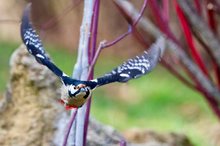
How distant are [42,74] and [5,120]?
0.73 feet

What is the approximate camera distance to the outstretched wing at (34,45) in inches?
69.2

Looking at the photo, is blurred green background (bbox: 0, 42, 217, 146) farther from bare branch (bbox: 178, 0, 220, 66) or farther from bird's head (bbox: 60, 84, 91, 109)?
bird's head (bbox: 60, 84, 91, 109)

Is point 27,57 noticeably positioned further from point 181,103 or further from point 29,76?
point 181,103

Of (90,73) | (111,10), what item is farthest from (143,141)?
(111,10)

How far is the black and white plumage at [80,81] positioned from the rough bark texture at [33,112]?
2.83 ft

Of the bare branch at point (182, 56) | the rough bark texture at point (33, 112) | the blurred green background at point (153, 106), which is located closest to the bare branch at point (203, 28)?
the bare branch at point (182, 56)

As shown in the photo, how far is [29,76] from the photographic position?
2.79 m

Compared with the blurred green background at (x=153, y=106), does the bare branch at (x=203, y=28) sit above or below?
below

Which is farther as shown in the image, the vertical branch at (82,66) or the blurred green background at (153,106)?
the blurred green background at (153,106)

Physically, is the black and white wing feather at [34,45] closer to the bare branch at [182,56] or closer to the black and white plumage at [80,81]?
the black and white plumage at [80,81]

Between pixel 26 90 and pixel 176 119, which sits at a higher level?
pixel 176 119

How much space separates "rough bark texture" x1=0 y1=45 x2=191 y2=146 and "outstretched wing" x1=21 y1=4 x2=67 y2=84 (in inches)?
31.4

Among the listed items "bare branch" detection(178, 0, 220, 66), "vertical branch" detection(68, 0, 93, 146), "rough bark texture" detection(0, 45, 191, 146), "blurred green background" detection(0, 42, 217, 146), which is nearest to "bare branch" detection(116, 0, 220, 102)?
"bare branch" detection(178, 0, 220, 66)

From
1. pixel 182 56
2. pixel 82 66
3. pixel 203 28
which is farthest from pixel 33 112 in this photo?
pixel 82 66
